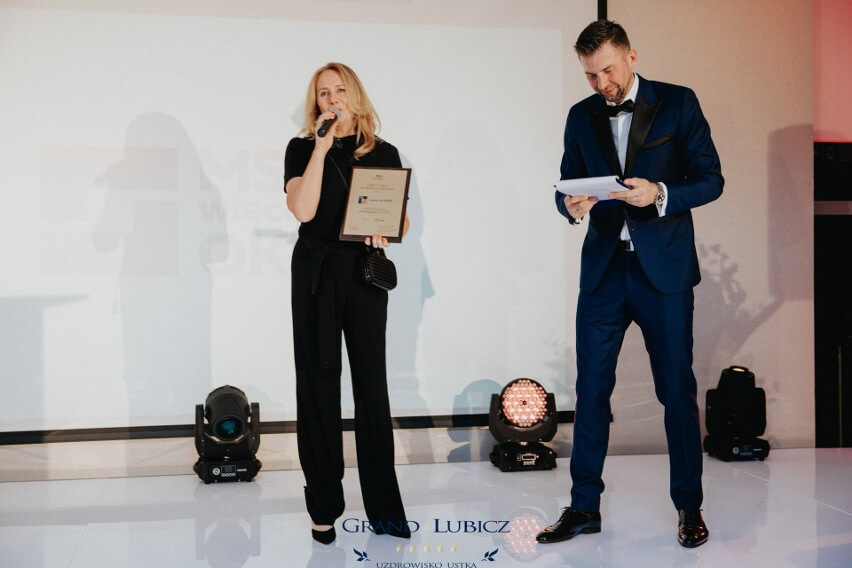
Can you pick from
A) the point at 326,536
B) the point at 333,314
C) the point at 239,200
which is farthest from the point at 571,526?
the point at 239,200

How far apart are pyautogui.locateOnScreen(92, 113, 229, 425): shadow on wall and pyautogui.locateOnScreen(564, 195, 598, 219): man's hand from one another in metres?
2.05

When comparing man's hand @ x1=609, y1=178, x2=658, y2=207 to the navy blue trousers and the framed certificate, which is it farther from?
the framed certificate

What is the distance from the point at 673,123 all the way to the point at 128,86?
2635 millimetres

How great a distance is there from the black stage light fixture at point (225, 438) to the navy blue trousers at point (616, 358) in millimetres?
1645

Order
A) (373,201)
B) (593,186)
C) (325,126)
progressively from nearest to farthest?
(593,186)
(325,126)
(373,201)

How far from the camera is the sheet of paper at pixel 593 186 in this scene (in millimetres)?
2467

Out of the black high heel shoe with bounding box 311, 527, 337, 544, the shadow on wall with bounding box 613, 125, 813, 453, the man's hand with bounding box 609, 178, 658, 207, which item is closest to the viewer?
the man's hand with bounding box 609, 178, 658, 207

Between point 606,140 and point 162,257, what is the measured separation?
2.31 metres

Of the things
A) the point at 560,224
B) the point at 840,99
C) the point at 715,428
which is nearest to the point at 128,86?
the point at 560,224

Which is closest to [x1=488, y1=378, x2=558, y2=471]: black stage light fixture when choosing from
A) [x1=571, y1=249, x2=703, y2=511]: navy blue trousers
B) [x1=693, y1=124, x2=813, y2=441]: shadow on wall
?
[x1=693, y1=124, x2=813, y2=441]: shadow on wall

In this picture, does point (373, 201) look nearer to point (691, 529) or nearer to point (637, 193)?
point (637, 193)

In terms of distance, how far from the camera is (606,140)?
2.84m

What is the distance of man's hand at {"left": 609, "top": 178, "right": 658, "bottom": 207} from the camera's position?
2605mm

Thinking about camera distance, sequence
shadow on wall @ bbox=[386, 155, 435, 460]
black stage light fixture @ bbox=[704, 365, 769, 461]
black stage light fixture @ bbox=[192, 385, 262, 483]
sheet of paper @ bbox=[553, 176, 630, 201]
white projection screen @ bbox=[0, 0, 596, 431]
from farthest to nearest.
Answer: shadow on wall @ bbox=[386, 155, 435, 460]
black stage light fixture @ bbox=[704, 365, 769, 461]
white projection screen @ bbox=[0, 0, 596, 431]
black stage light fixture @ bbox=[192, 385, 262, 483]
sheet of paper @ bbox=[553, 176, 630, 201]
